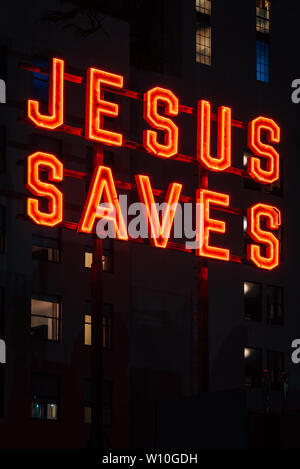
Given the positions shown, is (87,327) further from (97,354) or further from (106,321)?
(97,354)

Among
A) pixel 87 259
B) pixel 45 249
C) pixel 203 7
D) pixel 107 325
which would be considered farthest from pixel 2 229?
pixel 203 7

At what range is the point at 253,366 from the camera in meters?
60.8

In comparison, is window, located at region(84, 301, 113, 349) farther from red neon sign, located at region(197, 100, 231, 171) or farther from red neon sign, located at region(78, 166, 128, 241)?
red neon sign, located at region(78, 166, 128, 241)

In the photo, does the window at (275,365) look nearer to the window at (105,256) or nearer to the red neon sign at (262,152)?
the window at (105,256)

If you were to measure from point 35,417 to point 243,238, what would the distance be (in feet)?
60.5

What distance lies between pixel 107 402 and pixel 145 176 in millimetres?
14749

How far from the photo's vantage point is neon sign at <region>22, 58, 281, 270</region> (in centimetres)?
4088

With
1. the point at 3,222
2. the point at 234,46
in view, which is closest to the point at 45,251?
the point at 3,222

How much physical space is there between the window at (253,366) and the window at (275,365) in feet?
2.47

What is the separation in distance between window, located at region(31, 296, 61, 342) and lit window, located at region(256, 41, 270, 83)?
2234 centimetres

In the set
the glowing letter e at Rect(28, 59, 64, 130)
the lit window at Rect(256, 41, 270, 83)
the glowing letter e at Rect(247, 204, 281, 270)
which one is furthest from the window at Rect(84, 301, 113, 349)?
the lit window at Rect(256, 41, 270, 83)

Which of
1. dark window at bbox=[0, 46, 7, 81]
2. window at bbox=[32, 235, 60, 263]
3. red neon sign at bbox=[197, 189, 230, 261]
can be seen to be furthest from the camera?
window at bbox=[32, 235, 60, 263]
